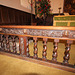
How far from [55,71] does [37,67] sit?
32cm

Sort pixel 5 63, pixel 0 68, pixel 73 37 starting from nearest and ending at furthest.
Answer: pixel 73 37 < pixel 0 68 < pixel 5 63

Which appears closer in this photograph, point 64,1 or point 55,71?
point 55,71

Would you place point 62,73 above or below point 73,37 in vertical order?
below

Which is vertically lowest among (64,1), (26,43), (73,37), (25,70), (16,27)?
(25,70)

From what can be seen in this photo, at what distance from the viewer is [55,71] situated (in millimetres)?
973

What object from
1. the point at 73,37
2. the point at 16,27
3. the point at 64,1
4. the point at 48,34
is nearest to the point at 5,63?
the point at 16,27

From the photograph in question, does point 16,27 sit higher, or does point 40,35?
point 16,27

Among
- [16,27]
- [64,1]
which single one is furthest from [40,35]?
[64,1]

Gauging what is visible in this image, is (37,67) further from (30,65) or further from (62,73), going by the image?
(62,73)

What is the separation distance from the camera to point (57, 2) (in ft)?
15.4

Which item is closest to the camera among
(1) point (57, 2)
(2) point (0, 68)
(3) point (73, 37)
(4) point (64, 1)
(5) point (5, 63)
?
(3) point (73, 37)

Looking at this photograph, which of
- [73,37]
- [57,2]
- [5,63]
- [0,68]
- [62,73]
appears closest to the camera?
[73,37]

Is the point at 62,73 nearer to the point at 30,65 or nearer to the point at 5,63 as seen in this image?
the point at 30,65

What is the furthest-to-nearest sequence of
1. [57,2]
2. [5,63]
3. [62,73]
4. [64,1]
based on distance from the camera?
[57,2], [64,1], [5,63], [62,73]
